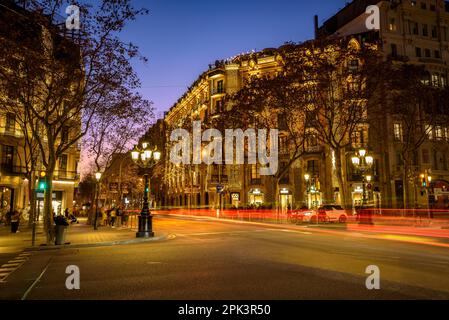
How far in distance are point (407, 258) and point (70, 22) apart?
1647 cm

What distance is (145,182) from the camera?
20516 millimetres

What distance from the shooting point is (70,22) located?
1689 cm

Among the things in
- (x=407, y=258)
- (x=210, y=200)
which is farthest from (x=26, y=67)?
Answer: (x=210, y=200)

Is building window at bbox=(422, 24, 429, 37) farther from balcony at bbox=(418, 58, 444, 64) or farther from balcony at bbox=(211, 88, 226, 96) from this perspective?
balcony at bbox=(211, 88, 226, 96)

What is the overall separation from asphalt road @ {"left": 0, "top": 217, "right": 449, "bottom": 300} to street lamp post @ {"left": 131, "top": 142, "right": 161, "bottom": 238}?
647 cm

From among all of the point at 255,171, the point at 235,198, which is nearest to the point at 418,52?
the point at 255,171

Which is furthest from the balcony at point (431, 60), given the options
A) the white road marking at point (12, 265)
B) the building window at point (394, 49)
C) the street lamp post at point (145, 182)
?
the white road marking at point (12, 265)

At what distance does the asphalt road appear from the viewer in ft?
22.6

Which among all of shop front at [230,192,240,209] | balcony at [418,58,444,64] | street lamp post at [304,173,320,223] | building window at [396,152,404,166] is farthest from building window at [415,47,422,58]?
shop front at [230,192,240,209]

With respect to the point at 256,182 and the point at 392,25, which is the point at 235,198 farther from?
the point at 392,25

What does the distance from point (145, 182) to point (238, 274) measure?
505 inches

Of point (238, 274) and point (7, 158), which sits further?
point (7, 158)

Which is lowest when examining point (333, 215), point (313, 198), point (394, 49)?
point (333, 215)
